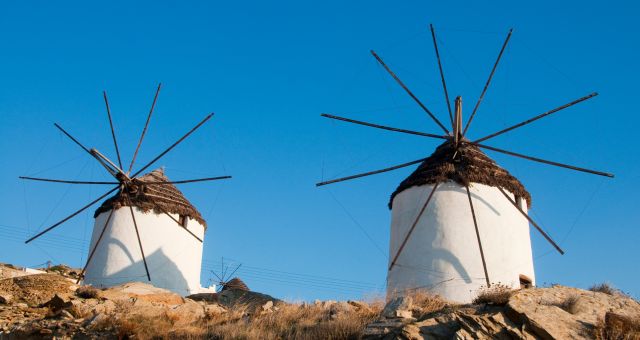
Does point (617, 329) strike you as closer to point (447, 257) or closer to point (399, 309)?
point (399, 309)

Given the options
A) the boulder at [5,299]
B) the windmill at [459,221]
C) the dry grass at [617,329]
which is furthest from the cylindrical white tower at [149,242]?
the dry grass at [617,329]

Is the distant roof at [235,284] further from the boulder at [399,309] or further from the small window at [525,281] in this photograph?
the boulder at [399,309]

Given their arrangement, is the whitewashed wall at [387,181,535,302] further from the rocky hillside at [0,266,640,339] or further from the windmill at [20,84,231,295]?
the windmill at [20,84,231,295]

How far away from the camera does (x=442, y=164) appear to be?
18812 millimetres

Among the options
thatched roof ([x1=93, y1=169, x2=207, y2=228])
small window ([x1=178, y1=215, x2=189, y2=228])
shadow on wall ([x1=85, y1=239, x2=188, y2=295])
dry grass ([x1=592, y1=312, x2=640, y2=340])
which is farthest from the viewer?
small window ([x1=178, y1=215, x2=189, y2=228])

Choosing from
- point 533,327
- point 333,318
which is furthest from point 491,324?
point 333,318

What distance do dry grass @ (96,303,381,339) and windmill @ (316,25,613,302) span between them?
3398mm

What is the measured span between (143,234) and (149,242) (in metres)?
0.29

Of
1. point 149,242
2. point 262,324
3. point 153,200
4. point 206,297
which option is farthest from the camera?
point 153,200

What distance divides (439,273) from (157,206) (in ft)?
31.3

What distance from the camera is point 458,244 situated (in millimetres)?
17641

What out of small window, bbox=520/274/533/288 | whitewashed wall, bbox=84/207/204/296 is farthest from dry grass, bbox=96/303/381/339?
whitewashed wall, bbox=84/207/204/296

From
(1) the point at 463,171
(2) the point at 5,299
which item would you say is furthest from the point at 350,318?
(2) the point at 5,299

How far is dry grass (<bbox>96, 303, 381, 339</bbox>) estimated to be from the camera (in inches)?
497
